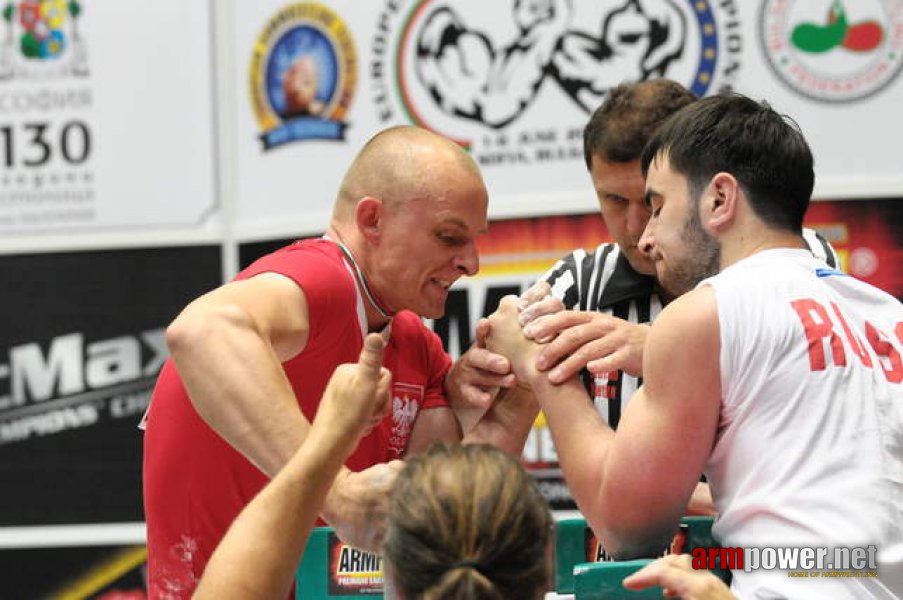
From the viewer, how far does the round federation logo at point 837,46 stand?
405cm

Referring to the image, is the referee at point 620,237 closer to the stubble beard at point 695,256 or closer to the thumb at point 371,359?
the stubble beard at point 695,256

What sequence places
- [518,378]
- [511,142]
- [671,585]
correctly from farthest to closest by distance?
1. [511,142]
2. [518,378]
3. [671,585]

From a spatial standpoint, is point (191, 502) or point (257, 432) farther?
point (191, 502)

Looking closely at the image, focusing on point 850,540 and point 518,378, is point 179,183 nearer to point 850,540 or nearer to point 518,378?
point 518,378

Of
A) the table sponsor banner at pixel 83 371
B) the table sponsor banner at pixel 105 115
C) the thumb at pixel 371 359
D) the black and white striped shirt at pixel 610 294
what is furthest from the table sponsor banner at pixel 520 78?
the thumb at pixel 371 359

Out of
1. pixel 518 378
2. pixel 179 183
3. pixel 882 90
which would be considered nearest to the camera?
pixel 518 378

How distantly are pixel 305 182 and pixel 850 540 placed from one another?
2.94 m

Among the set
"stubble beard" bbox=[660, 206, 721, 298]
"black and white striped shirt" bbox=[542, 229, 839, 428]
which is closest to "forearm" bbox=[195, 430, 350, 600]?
"stubble beard" bbox=[660, 206, 721, 298]

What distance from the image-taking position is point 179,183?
4602 millimetres

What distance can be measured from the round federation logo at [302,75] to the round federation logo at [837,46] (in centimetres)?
141

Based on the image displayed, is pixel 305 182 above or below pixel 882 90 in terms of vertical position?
below

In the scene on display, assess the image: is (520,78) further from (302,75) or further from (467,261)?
(467,261)

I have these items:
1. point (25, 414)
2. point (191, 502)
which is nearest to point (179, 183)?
point (25, 414)

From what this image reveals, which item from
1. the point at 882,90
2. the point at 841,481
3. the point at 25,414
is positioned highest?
the point at 882,90
